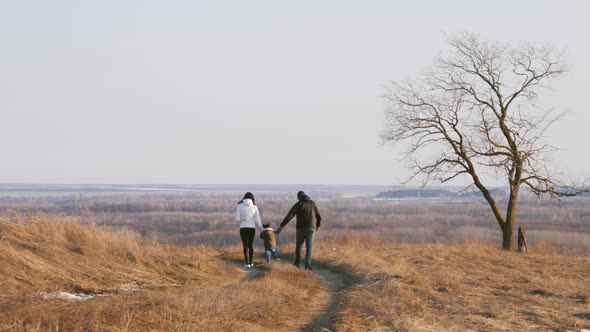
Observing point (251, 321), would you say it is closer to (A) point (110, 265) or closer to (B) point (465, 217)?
(A) point (110, 265)

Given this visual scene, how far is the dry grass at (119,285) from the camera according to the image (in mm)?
9203

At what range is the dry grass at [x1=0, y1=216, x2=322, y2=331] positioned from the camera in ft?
30.2

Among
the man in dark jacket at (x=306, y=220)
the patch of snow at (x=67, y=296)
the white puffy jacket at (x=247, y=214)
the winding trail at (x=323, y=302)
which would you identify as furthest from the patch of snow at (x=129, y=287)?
the white puffy jacket at (x=247, y=214)

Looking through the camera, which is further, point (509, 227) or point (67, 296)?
point (509, 227)

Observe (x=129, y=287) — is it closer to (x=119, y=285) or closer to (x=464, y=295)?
(x=119, y=285)

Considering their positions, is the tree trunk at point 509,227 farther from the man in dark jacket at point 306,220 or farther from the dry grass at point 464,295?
the man in dark jacket at point 306,220

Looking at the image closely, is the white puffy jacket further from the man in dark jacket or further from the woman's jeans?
the man in dark jacket

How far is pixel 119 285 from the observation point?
46.3 feet

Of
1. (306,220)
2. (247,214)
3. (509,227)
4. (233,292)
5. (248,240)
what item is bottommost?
(233,292)

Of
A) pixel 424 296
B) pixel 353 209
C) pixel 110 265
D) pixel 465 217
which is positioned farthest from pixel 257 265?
pixel 353 209

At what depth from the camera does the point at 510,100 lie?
30906 millimetres

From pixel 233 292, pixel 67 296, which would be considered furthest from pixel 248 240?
pixel 67 296

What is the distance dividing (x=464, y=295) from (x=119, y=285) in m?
7.14

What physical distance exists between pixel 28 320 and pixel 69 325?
501 millimetres
